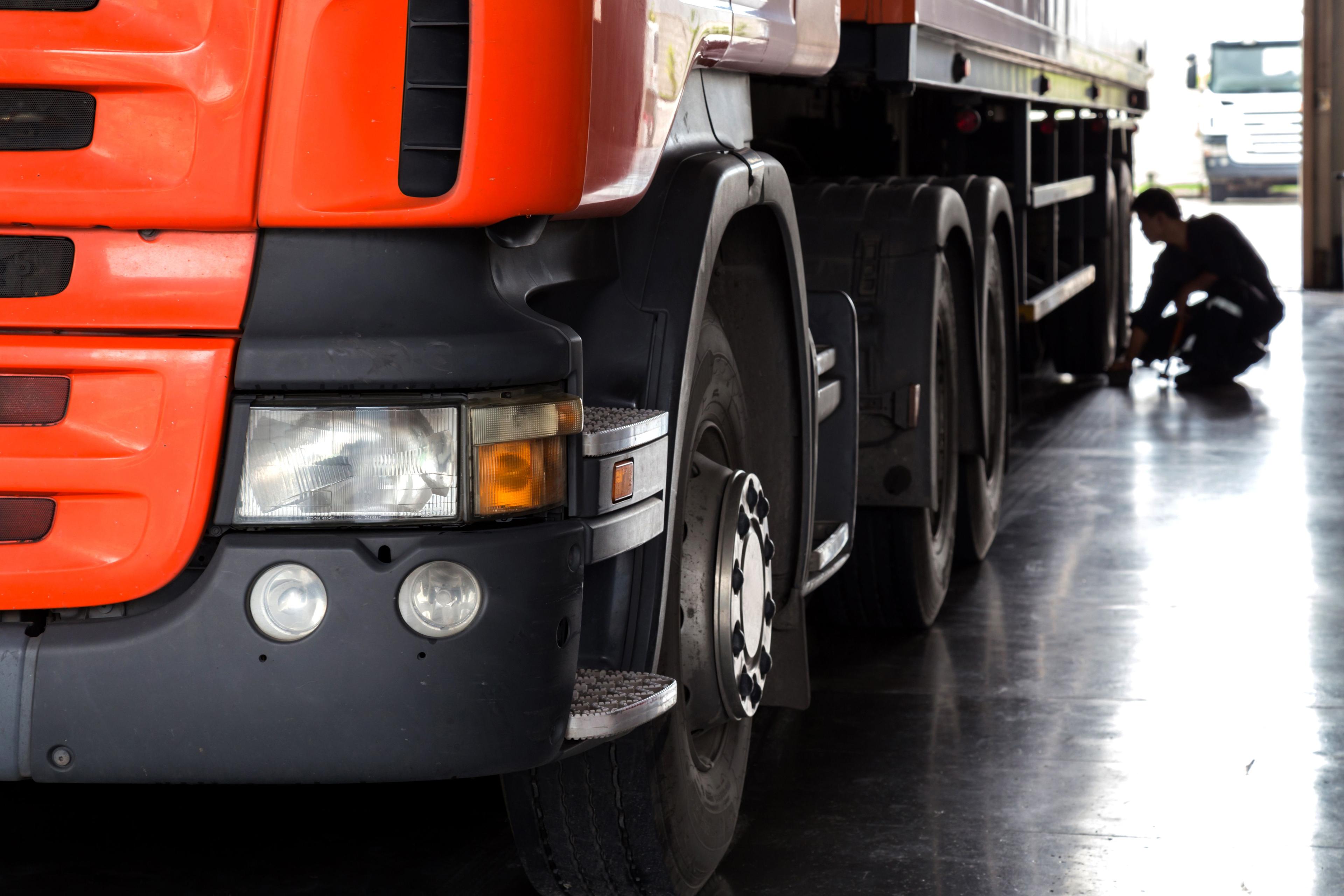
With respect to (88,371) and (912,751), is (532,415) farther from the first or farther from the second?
(912,751)

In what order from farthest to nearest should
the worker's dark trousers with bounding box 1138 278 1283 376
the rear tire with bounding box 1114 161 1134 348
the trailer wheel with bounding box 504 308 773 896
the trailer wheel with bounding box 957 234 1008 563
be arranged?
1. the rear tire with bounding box 1114 161 1134 348
2. the worker's dark trousers with bounding box 1138 278 1283 376
3. the trailer wheel with bounding box 957 234 1008 563
4. the trailer wheel with bounding box 504 308 773 896

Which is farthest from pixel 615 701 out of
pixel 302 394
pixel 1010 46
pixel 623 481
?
pixel 1010 46

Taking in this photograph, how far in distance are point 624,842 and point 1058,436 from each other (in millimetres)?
6104

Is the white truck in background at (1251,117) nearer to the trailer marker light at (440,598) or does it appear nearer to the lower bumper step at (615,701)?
the lower bumper step at (615,701)

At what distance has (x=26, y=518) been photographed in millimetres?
2078

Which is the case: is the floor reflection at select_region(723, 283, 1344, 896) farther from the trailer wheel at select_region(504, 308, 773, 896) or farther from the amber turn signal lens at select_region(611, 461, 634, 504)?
the amber turn signal lens at select_region(611, 461, 634, 504)

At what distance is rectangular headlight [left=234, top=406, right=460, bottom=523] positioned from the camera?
2025 mm

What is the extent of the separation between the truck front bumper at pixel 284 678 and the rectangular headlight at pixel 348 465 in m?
0.03

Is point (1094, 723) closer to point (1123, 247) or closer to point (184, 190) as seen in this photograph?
point (184, 190)

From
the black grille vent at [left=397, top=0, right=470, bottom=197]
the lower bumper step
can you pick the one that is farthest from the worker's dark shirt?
the black grille vent at [left=397, top=0, right=470, bottom=197]

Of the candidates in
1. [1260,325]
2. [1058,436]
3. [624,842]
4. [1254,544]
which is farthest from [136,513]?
[1260,325]

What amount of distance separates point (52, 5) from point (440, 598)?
0.82 metres

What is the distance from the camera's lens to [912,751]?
3.84 m

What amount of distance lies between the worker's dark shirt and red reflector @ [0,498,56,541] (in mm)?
8772
